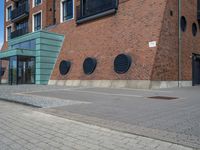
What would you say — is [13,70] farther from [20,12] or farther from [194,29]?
[194,29]

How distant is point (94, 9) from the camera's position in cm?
2441

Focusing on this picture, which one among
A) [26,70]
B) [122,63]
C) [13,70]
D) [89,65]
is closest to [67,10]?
[26,70]

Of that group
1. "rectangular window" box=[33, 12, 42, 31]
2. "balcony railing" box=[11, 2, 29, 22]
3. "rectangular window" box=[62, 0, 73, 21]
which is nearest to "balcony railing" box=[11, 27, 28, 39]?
"balcony railing" box=[11, 2, 29, 22]

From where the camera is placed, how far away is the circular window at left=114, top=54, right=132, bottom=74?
61.0 ft

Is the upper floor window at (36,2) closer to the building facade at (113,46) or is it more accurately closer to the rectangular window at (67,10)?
the building facade at (113,46)

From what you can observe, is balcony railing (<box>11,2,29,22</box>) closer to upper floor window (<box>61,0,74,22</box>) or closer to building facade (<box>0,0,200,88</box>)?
building facade (<box>0,0,200,88</box>)

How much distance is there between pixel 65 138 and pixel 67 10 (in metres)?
26.1

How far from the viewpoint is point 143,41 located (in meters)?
18.3

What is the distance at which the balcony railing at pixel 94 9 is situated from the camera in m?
21.7

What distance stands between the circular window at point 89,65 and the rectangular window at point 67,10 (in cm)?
841

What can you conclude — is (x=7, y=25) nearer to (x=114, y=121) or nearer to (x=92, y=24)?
(x=92, y=24)

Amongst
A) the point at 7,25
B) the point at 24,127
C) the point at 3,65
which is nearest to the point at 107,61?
the point at 24,127

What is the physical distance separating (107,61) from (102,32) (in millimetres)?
3192

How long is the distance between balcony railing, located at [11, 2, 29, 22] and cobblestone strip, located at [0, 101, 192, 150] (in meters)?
32.1
